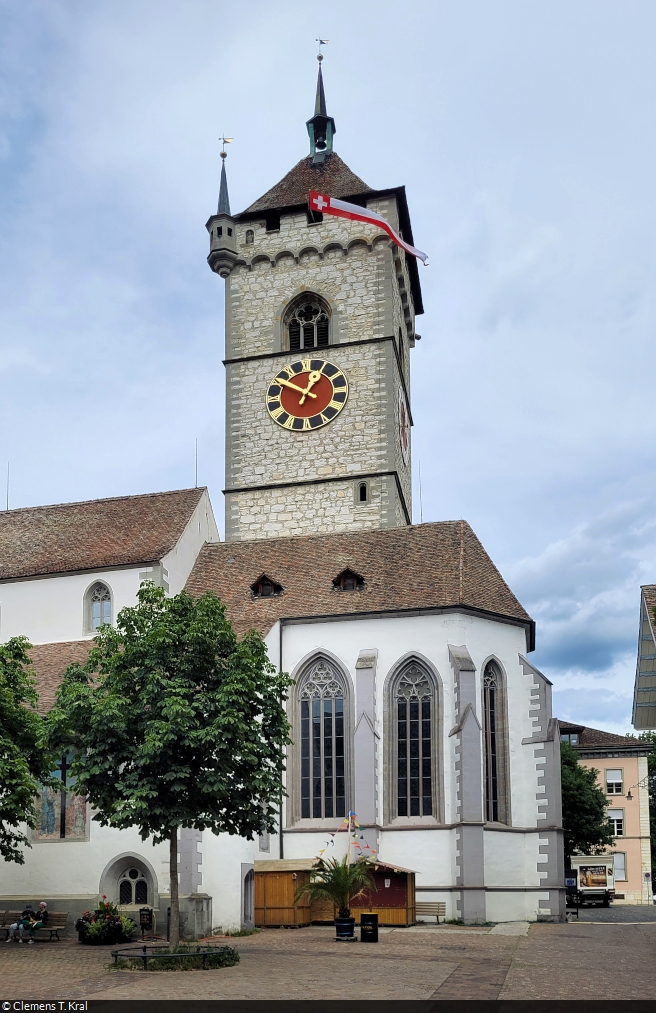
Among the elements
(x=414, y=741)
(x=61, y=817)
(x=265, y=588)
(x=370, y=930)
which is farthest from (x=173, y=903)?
(x=265, y=588)

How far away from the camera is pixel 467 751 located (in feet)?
106

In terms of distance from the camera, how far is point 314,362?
43.7 m

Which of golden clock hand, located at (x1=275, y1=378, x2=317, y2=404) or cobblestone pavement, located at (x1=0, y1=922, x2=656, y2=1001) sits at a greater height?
golden clock hand, located at (x1=275, y1=378, x2=317, y2=404)

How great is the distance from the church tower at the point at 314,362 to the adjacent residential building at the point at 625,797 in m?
31.5

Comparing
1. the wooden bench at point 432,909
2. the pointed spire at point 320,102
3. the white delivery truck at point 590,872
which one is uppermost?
the pointed spire at point 320,102

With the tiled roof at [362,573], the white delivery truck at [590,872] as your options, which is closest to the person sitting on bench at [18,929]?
the tiled roof at [362,573]

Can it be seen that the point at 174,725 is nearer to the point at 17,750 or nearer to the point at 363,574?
the point at 17,750

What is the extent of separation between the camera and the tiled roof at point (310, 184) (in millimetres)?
46375

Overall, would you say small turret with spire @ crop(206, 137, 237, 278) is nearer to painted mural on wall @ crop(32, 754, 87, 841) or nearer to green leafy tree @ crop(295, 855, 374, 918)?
painted mural on wall @ crop(32, 754, 87, 841)

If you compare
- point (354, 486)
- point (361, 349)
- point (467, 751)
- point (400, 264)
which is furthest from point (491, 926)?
point (400, 264)

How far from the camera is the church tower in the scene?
41.8 m

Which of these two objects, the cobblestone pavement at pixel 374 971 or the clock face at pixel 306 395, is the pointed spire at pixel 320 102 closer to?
the clock face at pixel 306 395

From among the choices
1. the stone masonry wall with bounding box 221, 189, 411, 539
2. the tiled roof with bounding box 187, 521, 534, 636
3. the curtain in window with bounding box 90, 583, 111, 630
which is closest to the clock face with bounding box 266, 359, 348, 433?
the stone masonry wall with bounding box 221, 189, 411, 539

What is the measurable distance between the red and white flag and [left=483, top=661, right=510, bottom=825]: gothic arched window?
1700 centimetres
